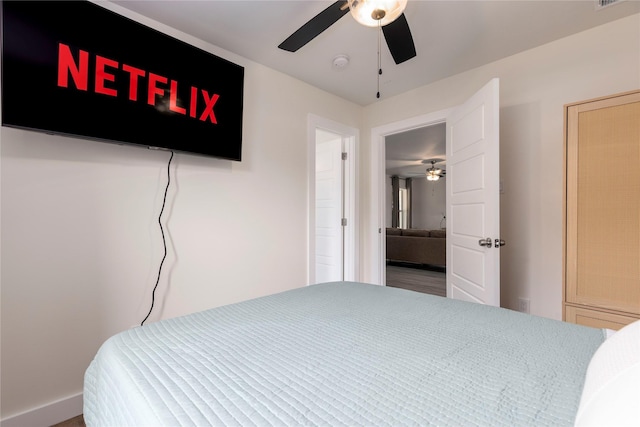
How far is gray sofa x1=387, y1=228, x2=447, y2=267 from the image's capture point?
543 cm

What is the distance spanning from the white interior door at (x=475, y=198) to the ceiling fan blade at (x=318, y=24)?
1213 mm

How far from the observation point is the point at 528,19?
1.83 meters

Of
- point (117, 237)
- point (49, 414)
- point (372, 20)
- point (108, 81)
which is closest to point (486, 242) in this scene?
point (372, 20)

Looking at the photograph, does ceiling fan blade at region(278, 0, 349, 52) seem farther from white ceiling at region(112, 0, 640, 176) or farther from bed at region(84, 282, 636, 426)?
bed at region(84, 282, 636, 426)

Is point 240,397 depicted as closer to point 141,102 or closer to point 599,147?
point 141,102

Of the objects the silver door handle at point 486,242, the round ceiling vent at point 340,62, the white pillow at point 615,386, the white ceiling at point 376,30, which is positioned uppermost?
the white ceiling at point 376,30

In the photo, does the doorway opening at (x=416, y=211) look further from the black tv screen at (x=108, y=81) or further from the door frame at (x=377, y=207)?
the black tv screen at (x=108, y=81)

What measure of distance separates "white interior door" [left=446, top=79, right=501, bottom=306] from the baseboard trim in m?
2.53

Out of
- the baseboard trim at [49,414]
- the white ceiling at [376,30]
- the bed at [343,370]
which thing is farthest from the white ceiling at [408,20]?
the baseboard trim at [49,414]

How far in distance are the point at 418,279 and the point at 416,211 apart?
489 cm

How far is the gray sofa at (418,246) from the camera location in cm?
543

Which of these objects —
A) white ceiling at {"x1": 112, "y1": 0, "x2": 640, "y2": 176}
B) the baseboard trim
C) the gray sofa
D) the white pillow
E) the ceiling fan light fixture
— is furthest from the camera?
the gray sofa

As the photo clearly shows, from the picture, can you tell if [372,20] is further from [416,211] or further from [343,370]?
[416,211]

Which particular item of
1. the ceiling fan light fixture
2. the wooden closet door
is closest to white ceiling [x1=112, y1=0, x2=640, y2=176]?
the ceiling fan light fixture
